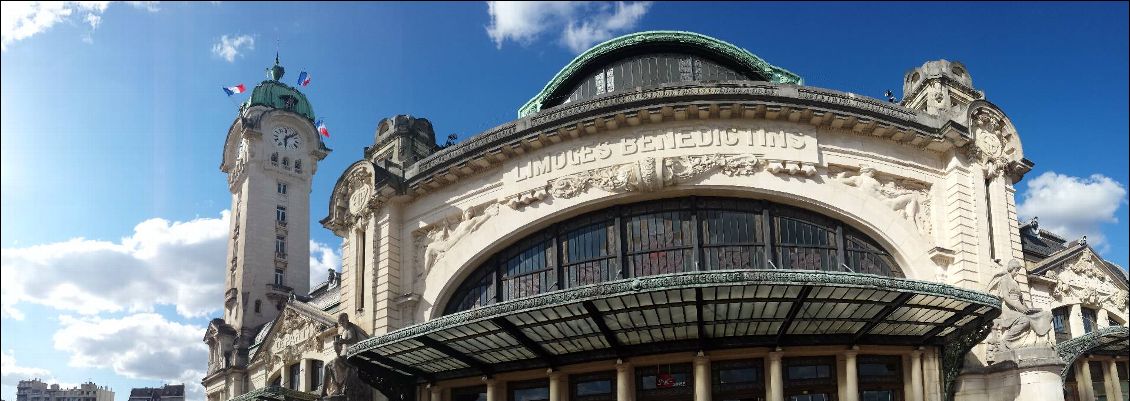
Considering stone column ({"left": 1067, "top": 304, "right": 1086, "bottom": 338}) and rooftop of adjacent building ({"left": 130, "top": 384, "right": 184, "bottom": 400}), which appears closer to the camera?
stone column ({"left": 1067, "top": 304, "right": 1086, "bottom": 338})

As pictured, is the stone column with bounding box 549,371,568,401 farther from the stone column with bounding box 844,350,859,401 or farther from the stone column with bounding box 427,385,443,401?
the stone column with bounding box 844,350,859,401

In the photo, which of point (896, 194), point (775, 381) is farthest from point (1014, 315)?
point (775, 381)

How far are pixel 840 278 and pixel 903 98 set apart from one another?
1139 cm

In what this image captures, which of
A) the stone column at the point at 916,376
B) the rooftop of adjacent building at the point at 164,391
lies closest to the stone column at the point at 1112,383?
the stone column at the point at 916,376

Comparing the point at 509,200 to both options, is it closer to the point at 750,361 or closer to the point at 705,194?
the point at 705,194

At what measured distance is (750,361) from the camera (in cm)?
2423

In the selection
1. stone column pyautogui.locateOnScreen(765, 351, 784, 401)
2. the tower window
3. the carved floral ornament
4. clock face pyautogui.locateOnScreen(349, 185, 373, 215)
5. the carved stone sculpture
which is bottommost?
stone column pyautogui.locateOnScreen(765, 351, 784, 401)

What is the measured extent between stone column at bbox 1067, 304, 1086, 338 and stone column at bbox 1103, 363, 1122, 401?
3900 millimetres

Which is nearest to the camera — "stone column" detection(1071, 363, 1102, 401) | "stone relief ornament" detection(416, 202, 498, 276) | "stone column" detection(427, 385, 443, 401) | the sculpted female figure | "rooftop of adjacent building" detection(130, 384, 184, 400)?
the sculpted female figure

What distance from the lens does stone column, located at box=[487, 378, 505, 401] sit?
2619 cm

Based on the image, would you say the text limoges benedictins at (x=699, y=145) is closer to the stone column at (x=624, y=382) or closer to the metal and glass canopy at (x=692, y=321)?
the metal and glass canopy at (x=692, y=321)

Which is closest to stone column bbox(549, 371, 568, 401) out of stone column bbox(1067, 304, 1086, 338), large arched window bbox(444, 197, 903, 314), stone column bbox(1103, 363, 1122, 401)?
large arched window bbox(444, 197, 903, 314)

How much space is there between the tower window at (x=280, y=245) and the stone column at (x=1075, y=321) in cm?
4292

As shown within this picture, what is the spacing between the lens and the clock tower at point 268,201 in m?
53.3
